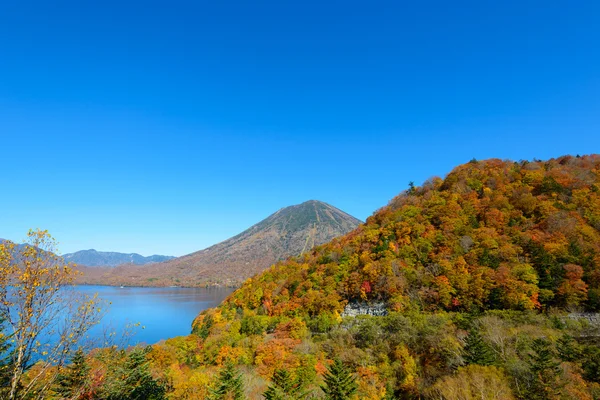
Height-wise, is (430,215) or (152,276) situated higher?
(430,215)

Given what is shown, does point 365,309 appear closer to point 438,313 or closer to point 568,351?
point 438,313

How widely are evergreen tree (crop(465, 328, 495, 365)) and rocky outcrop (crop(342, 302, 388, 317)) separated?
44.0 ft

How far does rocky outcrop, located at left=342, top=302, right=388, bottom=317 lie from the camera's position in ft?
103

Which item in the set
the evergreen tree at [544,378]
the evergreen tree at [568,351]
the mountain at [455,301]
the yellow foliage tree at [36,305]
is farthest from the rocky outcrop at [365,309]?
the yellow foliage tree at [36,305]

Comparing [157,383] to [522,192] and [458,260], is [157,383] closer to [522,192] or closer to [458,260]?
[458,260]

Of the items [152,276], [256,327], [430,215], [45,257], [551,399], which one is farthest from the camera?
[152,276]

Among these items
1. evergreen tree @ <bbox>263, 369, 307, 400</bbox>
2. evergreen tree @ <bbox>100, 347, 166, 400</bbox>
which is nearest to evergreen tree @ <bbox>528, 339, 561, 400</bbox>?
evergreen tree @ <bbox>263, 369, 307, 400</bbox>

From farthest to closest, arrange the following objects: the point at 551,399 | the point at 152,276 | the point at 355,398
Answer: the point at 152,276 → the point at 355,398 → the point at 551,399

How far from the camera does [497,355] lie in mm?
18234

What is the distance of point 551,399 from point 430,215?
91.0 ft

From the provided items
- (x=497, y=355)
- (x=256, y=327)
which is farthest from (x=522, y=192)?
(x=256, y=327)

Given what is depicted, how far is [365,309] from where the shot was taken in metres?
32.7

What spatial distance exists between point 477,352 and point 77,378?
1938cm

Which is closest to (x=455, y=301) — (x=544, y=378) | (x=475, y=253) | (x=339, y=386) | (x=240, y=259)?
(x=475, y=253)
